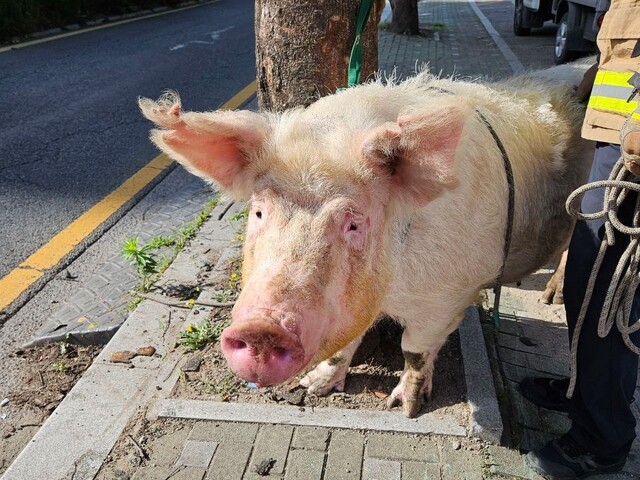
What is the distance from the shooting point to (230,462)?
2.45 metres

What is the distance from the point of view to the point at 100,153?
245 inches

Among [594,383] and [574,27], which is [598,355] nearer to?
[594,383]

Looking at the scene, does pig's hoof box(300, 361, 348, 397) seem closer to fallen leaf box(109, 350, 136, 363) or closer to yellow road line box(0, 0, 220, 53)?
fallen leaf box(109, 350, 136, 363)

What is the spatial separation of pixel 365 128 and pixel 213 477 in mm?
1536

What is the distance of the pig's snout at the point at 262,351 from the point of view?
→ 169 cm

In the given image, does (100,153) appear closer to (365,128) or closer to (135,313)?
(135,313)

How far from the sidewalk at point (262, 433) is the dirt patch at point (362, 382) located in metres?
0.07

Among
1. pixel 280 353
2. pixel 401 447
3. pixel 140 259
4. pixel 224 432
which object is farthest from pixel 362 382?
pixel 140 259

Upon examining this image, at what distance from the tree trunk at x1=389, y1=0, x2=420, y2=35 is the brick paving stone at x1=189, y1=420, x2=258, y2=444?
13.6m

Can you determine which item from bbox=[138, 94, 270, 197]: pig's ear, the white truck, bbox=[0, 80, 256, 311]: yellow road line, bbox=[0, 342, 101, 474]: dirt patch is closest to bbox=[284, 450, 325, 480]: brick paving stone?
bbox=[138, 94, 270, 197]: pig's ear

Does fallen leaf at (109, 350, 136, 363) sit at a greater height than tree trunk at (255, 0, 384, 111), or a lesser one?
lesser

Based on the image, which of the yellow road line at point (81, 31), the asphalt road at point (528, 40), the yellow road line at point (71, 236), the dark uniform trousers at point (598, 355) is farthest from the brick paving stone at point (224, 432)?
the yellow road line at point (81, 31)

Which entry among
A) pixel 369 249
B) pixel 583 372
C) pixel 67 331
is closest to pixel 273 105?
pixel 369 249

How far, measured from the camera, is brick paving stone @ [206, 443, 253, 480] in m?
2.39
